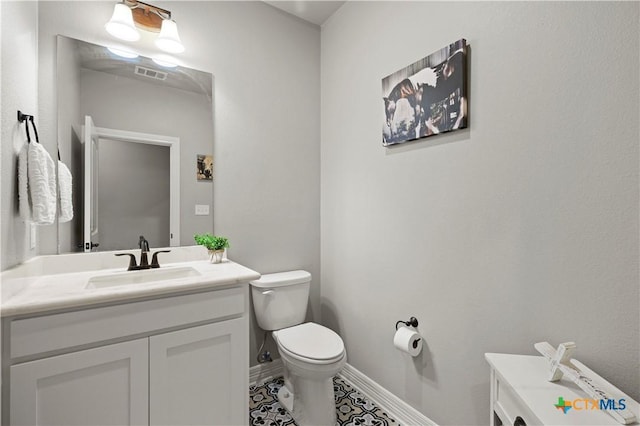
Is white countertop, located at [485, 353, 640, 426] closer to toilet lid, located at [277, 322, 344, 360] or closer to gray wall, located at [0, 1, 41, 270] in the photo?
toilet lid, located at [277, 322, 344, 360]

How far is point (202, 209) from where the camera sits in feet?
6.06

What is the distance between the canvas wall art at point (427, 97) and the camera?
1.33 meters

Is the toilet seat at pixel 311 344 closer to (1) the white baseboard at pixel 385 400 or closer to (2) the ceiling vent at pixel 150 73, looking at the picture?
(1) the white baseboard at pixel 385 400

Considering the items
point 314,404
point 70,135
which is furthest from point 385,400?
point 70,135

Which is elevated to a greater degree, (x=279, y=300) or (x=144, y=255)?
(x=144, y=255)

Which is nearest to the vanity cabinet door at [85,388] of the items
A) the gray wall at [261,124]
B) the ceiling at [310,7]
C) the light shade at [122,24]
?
the gray wall at [261,124]

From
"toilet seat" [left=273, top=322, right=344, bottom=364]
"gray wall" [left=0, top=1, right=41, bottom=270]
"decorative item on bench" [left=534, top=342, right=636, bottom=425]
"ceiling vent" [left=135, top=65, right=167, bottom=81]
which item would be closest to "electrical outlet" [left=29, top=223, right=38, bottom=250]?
"gray wall" [left=0, top=1, right=41, bottom=270]

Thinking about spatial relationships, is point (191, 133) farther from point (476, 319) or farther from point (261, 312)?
point (476, 319)

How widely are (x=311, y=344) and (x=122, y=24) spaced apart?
2017 millimetres

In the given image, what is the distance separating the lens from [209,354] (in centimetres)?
129

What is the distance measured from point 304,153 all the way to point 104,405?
1.81 meters

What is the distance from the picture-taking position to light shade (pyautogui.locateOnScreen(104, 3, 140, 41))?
151 cm

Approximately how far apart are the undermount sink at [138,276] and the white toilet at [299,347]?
476 mm

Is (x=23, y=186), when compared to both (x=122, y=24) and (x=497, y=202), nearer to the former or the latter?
(x=122, y=24)
